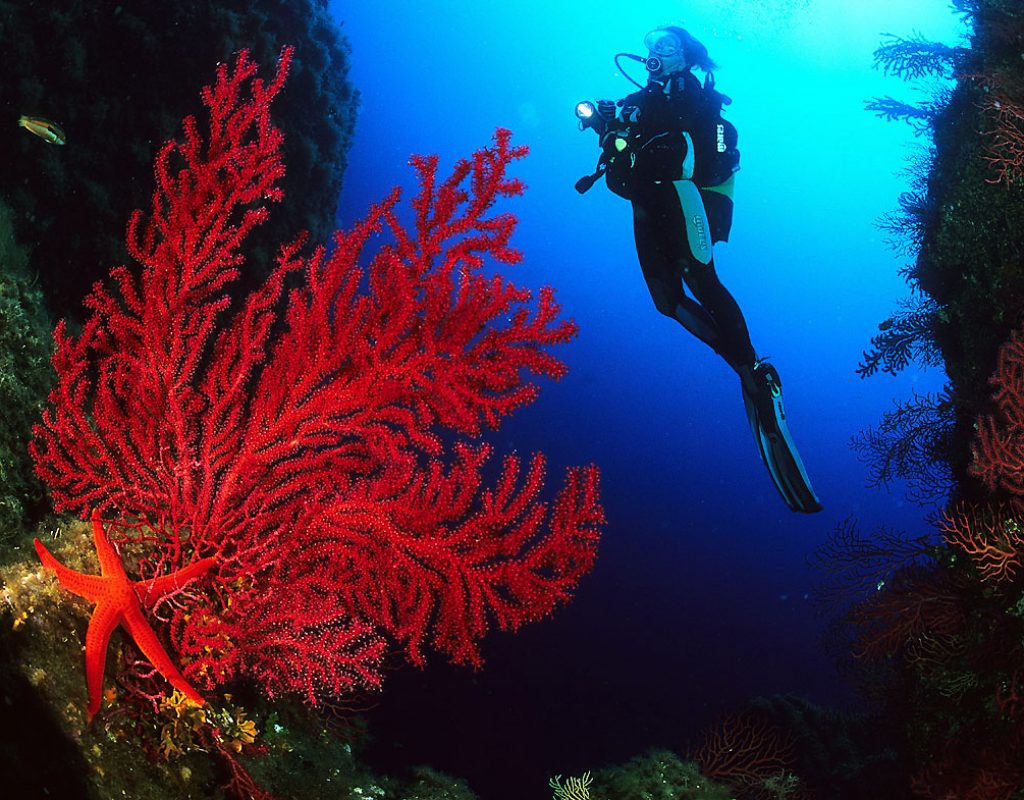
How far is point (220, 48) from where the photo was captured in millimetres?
5023

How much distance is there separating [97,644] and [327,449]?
4.12 ft

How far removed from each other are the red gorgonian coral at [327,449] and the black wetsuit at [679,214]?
2.87 m

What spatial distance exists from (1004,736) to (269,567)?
4.83 meters

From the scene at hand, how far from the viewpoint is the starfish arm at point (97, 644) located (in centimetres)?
217

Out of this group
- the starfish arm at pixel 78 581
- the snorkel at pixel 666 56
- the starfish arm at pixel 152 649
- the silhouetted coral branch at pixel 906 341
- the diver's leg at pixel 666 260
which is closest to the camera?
the starfish arm at pixel 78 581

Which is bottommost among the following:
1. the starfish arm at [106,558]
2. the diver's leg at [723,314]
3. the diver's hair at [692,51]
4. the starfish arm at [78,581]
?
the starfish arm at [78,581]

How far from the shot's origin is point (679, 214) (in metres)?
5.63

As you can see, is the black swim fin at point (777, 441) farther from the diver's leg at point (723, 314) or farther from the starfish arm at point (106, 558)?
the starfish arm at point (106, 558)

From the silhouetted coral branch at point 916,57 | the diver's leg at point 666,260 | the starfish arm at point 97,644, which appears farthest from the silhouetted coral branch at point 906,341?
the starfish arm at point 97,644

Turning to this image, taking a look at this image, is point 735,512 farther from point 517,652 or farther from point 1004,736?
point 1004,736

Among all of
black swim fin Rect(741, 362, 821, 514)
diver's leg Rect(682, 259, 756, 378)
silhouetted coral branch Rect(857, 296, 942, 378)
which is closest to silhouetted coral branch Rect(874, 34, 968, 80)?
silhouetted coral branch Rect(857, 296, 942, 378)

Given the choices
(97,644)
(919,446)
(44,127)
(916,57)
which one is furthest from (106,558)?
(916,57)

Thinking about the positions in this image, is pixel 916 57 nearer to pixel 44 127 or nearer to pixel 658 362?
pixel 44 127

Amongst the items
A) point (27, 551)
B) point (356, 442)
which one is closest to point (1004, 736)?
point (356, 442)
